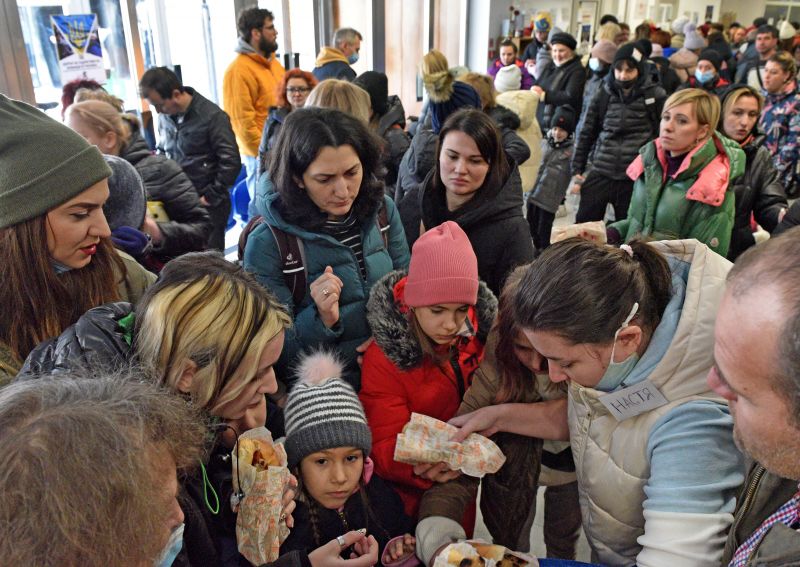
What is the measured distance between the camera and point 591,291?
128 cm

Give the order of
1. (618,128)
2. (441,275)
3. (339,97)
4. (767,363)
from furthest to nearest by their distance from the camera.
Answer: (618,128) → (339,97) → (441,275) → (767,363)

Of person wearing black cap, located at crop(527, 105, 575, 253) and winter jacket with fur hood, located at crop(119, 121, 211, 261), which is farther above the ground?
winter jacket with fur hood, located at crop(119, 121, 211, 261)

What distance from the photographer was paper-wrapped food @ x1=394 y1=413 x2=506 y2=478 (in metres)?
1.62

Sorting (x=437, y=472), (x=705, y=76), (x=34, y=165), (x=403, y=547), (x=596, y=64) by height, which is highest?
(x=34, y=165)

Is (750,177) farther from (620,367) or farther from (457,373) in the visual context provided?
(620,367)

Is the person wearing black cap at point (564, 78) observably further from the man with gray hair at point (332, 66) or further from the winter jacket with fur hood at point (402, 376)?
the winter jacket with fur hood at point (402, 376)

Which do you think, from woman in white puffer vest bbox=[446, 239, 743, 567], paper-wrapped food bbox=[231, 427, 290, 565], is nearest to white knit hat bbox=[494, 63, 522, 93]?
woman in white puffer vest bbox=[446, 239, 743, 567]

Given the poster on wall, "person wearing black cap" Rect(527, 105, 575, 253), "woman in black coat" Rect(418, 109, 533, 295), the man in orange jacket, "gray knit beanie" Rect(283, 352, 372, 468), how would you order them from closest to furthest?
"gray knit beanie" Rect(283, 352, 372, 468)
"woman in black coat" Rect(418, 109, 533, 295)
the poster on wall
"person wearing black cap" Rect(527, 105, 575, 253)
the man in orange jacket

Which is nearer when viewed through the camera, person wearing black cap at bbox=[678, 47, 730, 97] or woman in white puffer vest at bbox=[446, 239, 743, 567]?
woman in white puffer vest at bbox=[446, 239, 743, 567]

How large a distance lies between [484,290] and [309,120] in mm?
837

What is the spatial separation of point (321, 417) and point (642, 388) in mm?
809

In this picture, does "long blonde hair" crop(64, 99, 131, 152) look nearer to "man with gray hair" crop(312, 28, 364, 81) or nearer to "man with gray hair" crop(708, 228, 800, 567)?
"man with gray hair" crop(312, 28, 364, 81)

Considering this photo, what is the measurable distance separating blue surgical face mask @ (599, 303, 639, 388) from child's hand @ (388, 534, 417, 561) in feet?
2.31

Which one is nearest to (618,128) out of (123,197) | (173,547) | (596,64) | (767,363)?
(596,64)
